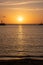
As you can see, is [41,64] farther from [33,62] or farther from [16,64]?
[16,64]

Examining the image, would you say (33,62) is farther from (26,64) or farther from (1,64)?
(1,64)

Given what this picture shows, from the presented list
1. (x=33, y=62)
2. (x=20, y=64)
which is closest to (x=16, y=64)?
(x=20, y=64)

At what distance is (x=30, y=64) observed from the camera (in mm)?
8289

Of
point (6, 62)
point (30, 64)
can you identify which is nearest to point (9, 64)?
point (6, 62)

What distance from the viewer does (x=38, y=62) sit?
8.62 meters

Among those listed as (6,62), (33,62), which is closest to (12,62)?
(6,62)

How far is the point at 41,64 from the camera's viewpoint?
8.38 m

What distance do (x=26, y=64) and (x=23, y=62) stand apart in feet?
0.81

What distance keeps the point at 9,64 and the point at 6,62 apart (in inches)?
9.5

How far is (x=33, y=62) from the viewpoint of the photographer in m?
8.63

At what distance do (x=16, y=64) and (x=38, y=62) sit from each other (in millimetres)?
945

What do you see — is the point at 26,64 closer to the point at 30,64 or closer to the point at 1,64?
the point at 30,64

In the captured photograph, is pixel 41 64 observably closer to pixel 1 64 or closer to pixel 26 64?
pixel 26 64

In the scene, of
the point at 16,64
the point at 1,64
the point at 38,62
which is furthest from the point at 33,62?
the point at 1,64
